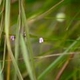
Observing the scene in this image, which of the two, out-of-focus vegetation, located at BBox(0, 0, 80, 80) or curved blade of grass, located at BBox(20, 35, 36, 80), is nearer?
curved blade of grass, located at BBox(20, 35, 36, 80)

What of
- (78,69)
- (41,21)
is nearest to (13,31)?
(41,21)

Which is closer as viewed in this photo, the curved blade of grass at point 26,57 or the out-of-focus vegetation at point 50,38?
the curved blade of grass at point 26,57

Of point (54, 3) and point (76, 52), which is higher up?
point (54, 3)

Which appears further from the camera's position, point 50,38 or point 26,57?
point 50,38

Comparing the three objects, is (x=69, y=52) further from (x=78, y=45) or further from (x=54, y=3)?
(x=54, y=3)

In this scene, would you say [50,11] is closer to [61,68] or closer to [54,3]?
[54,3]

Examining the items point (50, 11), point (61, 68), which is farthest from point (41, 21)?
point (61, 68)

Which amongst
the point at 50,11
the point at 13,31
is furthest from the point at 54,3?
the point at 13,31

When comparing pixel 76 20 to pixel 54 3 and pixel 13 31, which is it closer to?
pixel 54 3

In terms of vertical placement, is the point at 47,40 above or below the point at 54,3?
below
